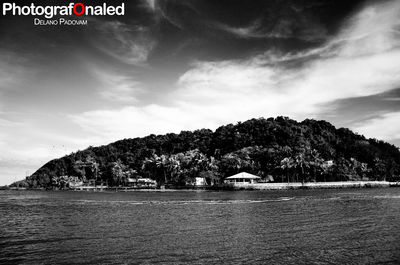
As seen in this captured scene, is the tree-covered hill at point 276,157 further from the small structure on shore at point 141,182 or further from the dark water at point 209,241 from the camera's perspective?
the dark water at point 209,241

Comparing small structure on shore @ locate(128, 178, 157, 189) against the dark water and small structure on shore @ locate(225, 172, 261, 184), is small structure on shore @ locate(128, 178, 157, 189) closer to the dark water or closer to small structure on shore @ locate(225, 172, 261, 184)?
small structure on shore @ locate(225, 172, 261, 184)

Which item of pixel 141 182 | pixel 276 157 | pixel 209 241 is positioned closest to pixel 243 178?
pixel 276 157

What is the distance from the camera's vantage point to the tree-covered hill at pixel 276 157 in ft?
436

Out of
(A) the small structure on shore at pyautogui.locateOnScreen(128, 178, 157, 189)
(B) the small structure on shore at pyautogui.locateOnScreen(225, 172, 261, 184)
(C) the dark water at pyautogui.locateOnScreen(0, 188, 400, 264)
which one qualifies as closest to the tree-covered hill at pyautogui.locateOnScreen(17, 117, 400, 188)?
(A) the small structure on shore at pyautogui.locateOnScreen(128, 178, 157, 189)

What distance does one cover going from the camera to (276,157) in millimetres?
130750

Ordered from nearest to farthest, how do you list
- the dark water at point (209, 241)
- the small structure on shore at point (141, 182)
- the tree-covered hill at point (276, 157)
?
the dark water at point (209, 241) → the tree-covered hill at point (276, 157) → the small structure on shore at point (141, 182)

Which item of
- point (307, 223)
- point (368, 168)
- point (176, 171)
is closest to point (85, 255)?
point (307, 223)

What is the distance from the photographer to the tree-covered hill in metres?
133

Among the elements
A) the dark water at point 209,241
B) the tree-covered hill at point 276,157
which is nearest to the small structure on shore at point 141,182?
the tree-covered hill at point 276,157

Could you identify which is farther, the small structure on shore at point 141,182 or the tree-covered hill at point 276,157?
the small structure on shore at point 141,182

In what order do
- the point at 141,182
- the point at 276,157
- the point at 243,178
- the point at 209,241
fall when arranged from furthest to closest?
1. the point at 141,182
2. the point at 276,157
3. the point at 243,178
4. the point at 209,241

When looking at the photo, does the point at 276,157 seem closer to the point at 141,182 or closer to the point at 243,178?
the point at 243,178

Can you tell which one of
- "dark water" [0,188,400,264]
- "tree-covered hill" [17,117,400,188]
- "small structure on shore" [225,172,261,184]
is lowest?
"dark water" [0,188,400,264]

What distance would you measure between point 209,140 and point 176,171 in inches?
1557
